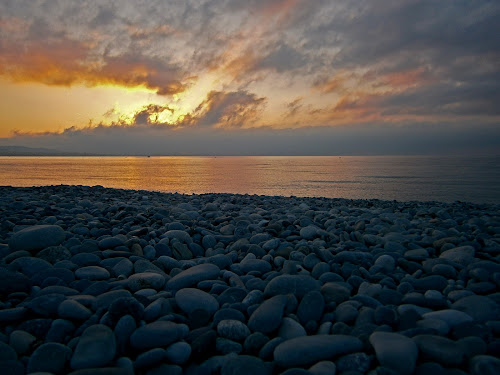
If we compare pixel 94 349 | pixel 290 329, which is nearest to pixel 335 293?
pixel 290 329

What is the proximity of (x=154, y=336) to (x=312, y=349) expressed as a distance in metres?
1.02

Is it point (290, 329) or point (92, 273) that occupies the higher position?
point (92, 273)

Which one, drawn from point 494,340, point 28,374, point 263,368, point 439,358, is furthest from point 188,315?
point 494,340

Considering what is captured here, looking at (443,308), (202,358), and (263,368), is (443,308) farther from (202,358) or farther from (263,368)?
(202,358)

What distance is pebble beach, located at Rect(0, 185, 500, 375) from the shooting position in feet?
6.44

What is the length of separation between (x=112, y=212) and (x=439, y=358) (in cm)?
556

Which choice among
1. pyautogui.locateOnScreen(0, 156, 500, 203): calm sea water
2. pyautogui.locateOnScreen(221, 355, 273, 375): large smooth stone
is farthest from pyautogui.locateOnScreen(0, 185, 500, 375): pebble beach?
pyautogui.locateOnScreen(0, 156, 500, 203): calm sea water

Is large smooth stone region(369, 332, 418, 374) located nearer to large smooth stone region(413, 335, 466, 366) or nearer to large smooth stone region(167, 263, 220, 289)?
large smooth stone region(413, 335, 466, 366)

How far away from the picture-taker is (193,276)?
3.10 metres

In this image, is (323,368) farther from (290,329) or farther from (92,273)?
(92,273)

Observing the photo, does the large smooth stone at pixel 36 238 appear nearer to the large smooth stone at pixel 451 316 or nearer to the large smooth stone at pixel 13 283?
the large smooth stone at pixel 13 283

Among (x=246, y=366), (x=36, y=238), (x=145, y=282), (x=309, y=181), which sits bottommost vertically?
(x=309, y=181)

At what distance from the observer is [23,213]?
574 centimetres

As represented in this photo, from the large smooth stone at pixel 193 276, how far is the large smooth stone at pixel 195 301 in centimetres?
31
